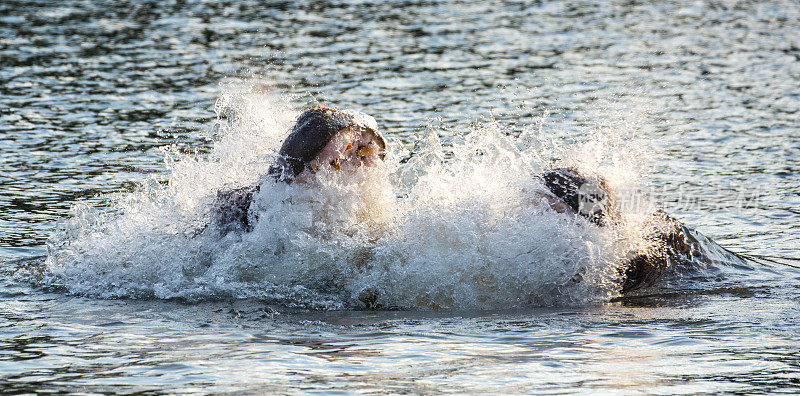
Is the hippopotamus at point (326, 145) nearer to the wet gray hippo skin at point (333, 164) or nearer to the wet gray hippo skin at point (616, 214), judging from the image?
the wet gray hippo skin at point (333, 164)

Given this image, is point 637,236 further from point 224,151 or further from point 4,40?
point 4,40

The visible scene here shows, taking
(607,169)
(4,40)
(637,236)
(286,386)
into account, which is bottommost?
(286,386)

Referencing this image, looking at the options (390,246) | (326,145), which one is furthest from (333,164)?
(390,246)

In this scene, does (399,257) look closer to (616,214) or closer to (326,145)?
(326,145)

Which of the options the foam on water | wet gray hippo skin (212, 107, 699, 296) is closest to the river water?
the foam on water

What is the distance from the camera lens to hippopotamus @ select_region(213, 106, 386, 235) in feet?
27.0

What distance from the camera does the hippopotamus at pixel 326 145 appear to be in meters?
8.23

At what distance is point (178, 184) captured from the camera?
31.0 feet

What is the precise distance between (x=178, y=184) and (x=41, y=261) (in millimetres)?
1417

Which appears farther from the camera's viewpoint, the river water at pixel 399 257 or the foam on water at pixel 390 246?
the foam on water at pixel 390 246

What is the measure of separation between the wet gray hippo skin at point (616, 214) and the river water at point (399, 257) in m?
0.12

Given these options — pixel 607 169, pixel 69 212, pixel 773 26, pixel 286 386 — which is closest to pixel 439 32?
pixel 773 26

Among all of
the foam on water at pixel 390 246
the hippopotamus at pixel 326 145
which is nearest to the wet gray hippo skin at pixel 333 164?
→ the hippopotamus at pixel 326 145

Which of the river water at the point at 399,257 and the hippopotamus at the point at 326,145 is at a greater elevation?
the hippopotamus at the point at 326,145
